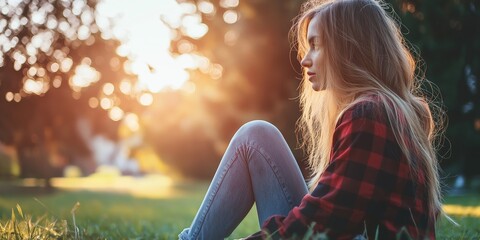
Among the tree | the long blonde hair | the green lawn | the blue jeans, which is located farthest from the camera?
the tree

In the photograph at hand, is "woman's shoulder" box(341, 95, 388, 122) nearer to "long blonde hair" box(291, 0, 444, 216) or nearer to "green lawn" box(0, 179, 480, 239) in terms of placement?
"long blonde hair" box(291, 0, 444, 216)

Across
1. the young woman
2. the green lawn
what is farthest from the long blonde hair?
the green lawn

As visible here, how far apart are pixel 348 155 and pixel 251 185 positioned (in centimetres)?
83

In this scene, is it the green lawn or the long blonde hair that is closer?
the long blonde hair

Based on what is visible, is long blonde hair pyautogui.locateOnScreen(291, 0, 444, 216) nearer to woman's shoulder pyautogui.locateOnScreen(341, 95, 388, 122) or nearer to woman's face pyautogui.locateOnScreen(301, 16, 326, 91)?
woman's face pyautogui.locateOnScreen(301, 16, 326, 91)

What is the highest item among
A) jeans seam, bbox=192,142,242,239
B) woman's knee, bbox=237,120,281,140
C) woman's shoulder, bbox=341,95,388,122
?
woman's shoulder, bbox=341,95,388,122

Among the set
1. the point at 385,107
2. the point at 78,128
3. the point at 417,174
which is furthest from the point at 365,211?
the point at 78,128

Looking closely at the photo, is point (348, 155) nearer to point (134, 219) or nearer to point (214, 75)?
point (134, 219)

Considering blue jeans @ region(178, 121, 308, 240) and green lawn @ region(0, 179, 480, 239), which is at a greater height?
blue jeans @ region(178, 121, 308, 240)

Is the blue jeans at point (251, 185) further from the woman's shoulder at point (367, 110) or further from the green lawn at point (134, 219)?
the green lawn at point (134, 219)

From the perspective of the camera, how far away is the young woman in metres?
1.97

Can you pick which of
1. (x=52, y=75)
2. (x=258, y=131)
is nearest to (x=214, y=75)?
(x=52, y=75)

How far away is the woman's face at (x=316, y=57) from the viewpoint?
8.01ft

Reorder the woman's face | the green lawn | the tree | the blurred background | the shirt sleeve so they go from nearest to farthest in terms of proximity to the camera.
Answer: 1. the shirt sleeve
2. the woman's face
3. the green lawn
4. the tree
5. the blurred background
